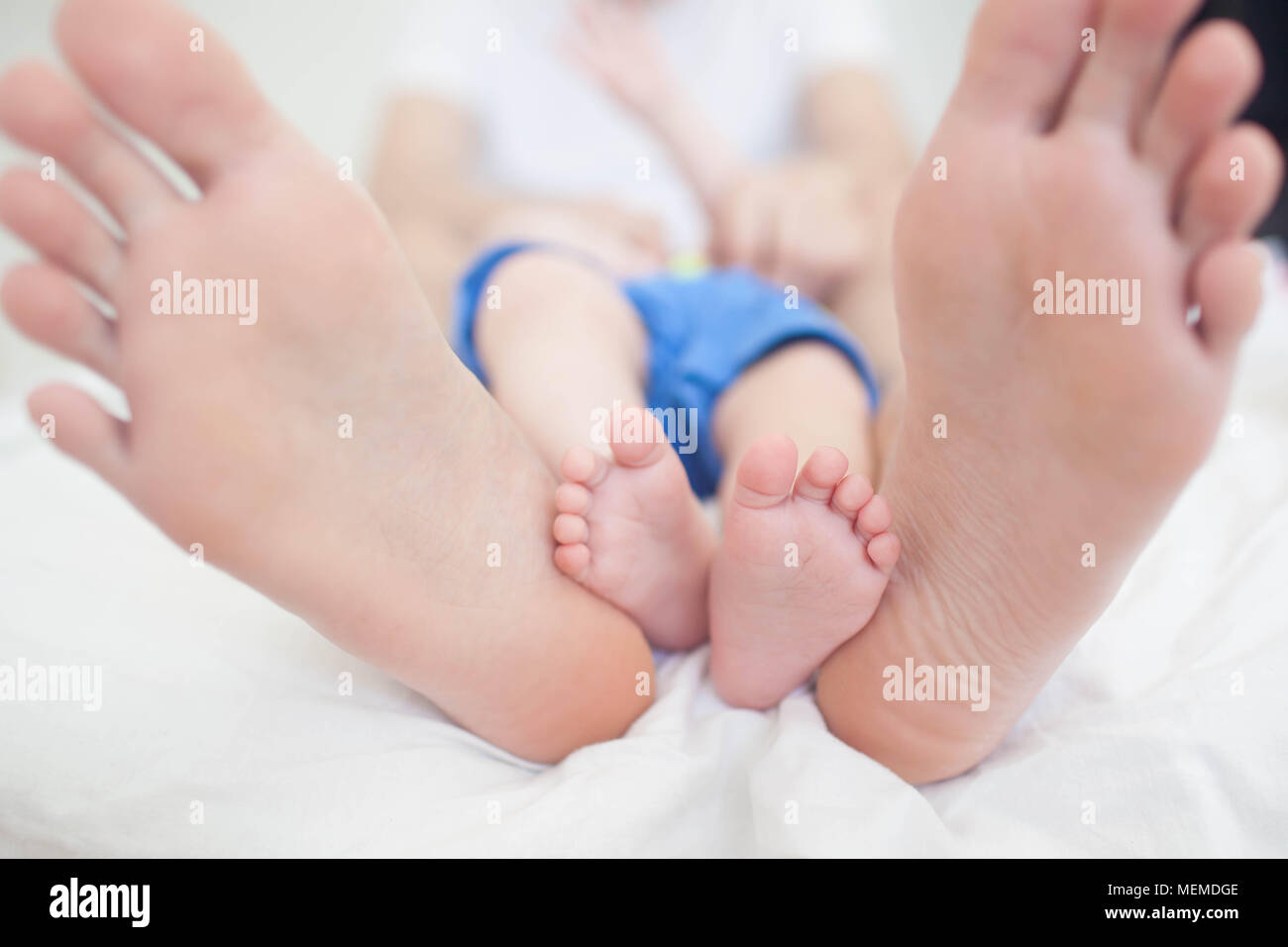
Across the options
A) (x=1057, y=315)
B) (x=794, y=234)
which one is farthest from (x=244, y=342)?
(x=794, y=234)

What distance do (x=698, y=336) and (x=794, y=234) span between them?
12.3 inches

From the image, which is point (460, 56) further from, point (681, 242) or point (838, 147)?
point (838, 147)

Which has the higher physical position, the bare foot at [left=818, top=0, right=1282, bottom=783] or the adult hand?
the adult hand

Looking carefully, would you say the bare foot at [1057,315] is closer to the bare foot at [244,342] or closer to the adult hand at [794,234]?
the bare foot at [244,342]

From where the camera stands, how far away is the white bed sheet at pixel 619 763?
0.51 m

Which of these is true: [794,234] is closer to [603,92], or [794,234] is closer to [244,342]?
[244,342]

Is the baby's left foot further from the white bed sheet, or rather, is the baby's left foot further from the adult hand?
the adult hand

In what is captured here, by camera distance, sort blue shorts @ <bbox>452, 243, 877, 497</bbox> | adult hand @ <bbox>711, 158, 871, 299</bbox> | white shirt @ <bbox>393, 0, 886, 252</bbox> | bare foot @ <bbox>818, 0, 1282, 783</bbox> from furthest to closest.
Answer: white shirt @ <bbox>393, 0, 886, 252</bbox>, adult hand @ <bbox>711, 158, 871, 299</bbox>, blue shorts @ <bbox>452, 243, 877, 497</bbox>, bare foot @ <bbox>818, 0, 1282, 783</bbox>

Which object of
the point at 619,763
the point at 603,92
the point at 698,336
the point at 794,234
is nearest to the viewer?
the point at 619,763

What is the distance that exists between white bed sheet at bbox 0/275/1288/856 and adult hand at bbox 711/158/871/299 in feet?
1.71

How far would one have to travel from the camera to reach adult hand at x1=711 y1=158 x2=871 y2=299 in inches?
40.1

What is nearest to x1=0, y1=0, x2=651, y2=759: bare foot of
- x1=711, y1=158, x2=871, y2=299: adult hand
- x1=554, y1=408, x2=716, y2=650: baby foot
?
x1=554, y1=408, x2=716, y2=650: baby foot

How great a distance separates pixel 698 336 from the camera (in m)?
0.78

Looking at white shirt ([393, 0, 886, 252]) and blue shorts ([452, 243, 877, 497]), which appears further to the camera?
white shirt ([393, 0, 886, 252])
